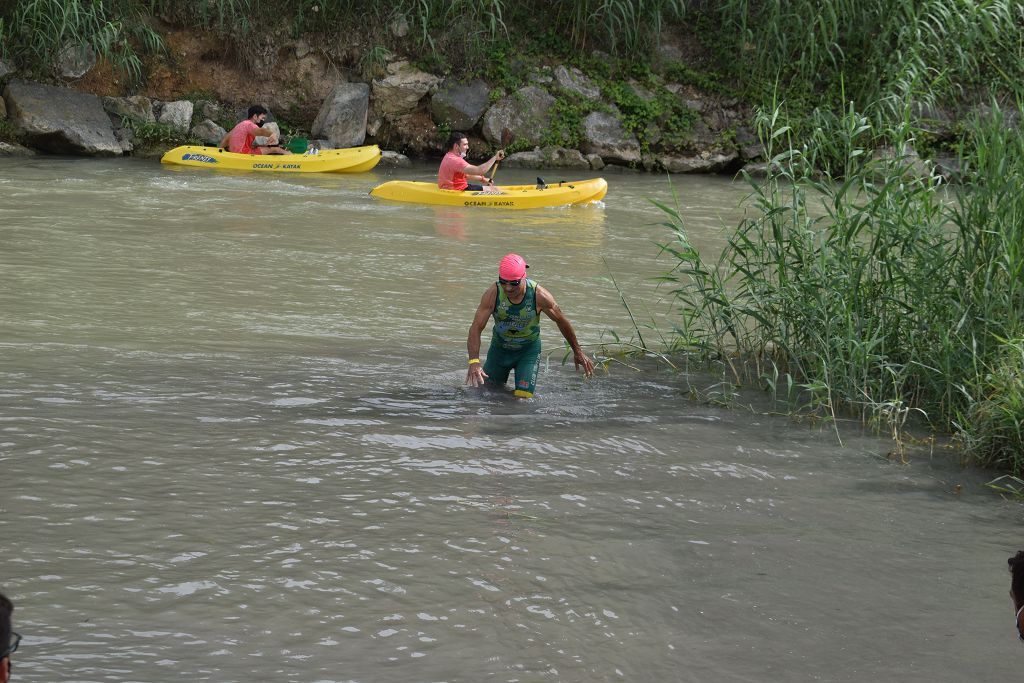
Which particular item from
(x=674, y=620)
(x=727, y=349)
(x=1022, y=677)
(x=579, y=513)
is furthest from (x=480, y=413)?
(x=1022, y=677)

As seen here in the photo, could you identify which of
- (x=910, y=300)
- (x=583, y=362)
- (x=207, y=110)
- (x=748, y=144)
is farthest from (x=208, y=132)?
(x=910, y=300)

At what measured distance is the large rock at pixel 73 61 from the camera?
18109mm

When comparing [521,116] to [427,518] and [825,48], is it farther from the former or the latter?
[427,518]

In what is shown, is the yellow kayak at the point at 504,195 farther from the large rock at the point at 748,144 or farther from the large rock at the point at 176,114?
the large rock at the point at 176,114

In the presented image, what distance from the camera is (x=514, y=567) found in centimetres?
450

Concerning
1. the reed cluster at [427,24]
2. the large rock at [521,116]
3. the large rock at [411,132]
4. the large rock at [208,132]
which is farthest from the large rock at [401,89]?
the large rock at [208,132]

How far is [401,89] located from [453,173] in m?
4.83

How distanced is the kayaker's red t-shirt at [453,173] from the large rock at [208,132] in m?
5.35

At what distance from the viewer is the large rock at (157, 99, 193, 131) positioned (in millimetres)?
18578

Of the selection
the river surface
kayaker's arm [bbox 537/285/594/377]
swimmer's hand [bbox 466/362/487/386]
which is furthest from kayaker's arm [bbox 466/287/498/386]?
kayaker's arm [bbox 537/285/594/377]

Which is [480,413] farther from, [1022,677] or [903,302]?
[1022,677]

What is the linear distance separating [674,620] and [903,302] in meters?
3.07

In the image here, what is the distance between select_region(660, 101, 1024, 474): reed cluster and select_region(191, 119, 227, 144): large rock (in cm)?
1299

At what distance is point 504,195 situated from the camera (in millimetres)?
14633
